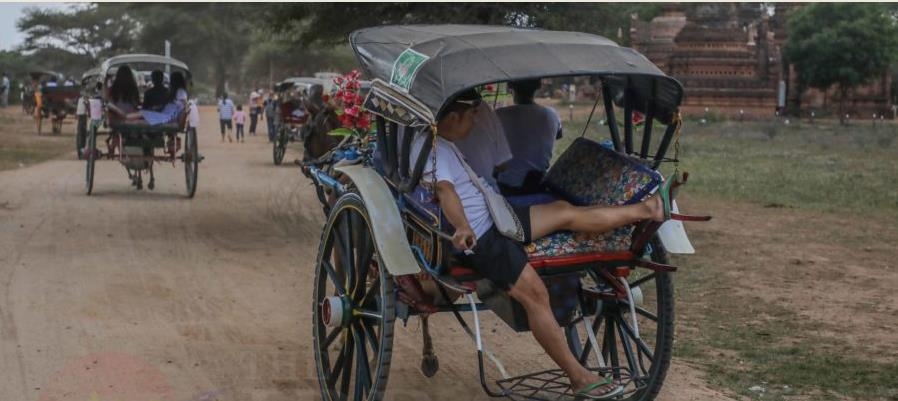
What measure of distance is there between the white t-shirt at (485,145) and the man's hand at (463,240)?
25.4 inches

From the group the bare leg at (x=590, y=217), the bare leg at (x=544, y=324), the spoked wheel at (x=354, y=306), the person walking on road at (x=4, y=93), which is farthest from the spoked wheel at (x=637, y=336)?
the person walking on road at (x=4, y=93)

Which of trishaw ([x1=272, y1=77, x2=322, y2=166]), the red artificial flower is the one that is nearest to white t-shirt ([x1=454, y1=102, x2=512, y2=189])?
the red artificial flower

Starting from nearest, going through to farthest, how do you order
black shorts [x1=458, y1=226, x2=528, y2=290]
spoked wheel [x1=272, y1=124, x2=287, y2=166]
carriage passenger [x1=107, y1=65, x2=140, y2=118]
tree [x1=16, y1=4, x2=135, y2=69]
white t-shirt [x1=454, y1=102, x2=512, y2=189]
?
black shorts [x1=458, y1=226, x2=528, y2=290], white t-shirt [x1=454, y1=102, x2=512, y2=189], carriage passenger [x1=107, y1=65, x2=140, y2=118], spoked wheel [x1=272, y1=124, x2=287, y2=166], tree [x1=16, y1=4, x2=135, y2=69]

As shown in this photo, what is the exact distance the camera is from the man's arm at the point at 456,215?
5.19 metres

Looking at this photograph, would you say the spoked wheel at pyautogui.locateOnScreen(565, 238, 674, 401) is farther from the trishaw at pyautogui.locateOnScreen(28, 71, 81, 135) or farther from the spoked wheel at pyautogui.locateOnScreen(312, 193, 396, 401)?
the trishaw at pyautogui.locateOnScreen(28, 71, 81, 135)

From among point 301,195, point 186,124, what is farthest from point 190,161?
point 301,195

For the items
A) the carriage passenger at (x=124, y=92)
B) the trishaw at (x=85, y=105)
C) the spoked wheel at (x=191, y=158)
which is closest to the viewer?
the spoked wheel at (x=191, y=158)

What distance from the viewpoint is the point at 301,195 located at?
688 inches

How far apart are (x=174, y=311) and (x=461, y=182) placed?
393 cm

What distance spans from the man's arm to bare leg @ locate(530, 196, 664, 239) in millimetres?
357

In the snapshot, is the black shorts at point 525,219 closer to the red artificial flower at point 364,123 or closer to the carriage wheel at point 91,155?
the red artificial flower at point 364,123

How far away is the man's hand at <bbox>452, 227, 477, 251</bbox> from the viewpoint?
17.0ft

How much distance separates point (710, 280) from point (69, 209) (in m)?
8.27

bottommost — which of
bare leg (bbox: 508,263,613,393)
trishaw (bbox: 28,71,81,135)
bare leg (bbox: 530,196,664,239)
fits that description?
trishaw (bbox: 28,71,81,135)
